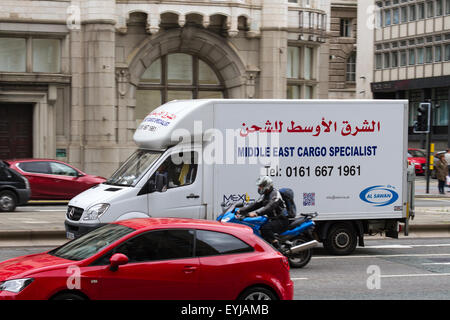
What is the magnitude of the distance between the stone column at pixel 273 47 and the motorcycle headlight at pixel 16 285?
2665 centimetres

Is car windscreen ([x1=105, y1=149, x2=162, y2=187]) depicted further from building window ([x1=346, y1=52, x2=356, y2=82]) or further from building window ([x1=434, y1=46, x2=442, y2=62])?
building window ([x1=346, y1=52, x2=356, y2=82])

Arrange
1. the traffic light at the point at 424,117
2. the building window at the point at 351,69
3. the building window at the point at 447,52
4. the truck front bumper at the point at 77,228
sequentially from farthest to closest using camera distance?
the building window at the point at 351,69 < the building window at the point at 447,52 < the traffic light at the point at 424,117 < the truck front bumper at the point at 77,228

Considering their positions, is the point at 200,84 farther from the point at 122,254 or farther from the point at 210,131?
the point at 122,254

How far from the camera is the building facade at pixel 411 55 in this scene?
55312mm

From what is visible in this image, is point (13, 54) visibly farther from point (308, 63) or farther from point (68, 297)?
point (68, 297)

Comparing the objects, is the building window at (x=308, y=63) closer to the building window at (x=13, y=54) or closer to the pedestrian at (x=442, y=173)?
the pedestrian at (x=442, y=173)

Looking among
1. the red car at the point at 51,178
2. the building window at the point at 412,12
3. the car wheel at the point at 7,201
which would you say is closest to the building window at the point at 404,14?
the building window at the point at 412,12

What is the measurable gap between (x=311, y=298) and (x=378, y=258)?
15.8ft

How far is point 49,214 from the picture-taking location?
22281 mm

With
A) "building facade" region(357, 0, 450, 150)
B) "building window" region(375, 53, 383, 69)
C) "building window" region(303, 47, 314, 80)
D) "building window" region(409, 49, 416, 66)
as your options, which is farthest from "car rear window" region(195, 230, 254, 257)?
"building window" region(375, 53, 383, 69)

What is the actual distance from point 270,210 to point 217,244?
440 cm

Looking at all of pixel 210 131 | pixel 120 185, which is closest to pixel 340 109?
pixel 210 131

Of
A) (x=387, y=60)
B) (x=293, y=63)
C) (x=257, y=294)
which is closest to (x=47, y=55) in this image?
(x=293, y=63)

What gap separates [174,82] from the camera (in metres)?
35.1
